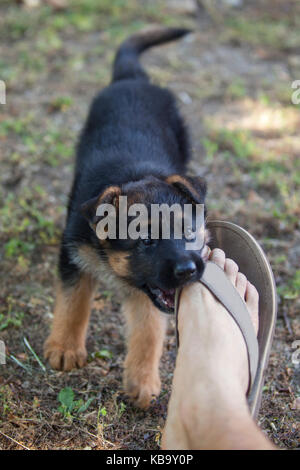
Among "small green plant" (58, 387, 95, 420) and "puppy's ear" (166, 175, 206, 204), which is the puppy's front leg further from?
"puppy's ear" (166, 175, 206, 204)

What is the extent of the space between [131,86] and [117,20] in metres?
3.87

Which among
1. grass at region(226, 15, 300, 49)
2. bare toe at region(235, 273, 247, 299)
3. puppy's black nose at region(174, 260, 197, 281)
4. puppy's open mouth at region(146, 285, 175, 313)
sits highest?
puppy's black nose at region(174, 260, 197, 281)

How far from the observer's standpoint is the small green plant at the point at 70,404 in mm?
2734

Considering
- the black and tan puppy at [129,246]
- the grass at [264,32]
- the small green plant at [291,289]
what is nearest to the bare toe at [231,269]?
the black and tan puppy at [129,246]

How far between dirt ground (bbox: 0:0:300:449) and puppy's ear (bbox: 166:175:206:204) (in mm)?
947

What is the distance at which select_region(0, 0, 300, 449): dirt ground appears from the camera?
277cm

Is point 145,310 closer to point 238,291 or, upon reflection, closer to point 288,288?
point 238,291

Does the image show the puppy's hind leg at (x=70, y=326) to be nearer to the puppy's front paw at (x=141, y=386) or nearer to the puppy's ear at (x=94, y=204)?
the puppy's front paw at (x=141, y=386)

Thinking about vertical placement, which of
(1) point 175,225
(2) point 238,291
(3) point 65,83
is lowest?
A: (3) point 65,83

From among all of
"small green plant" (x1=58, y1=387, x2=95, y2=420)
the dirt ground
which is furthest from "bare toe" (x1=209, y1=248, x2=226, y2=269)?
"small green plant" (x1=58, y1=387, x2=95, y2=420)

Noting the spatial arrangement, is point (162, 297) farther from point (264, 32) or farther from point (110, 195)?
point (264, 32)

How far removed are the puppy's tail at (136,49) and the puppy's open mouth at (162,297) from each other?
2.18 m

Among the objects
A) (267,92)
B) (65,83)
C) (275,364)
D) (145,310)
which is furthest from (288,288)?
(65,83)

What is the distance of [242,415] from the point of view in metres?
1.86
